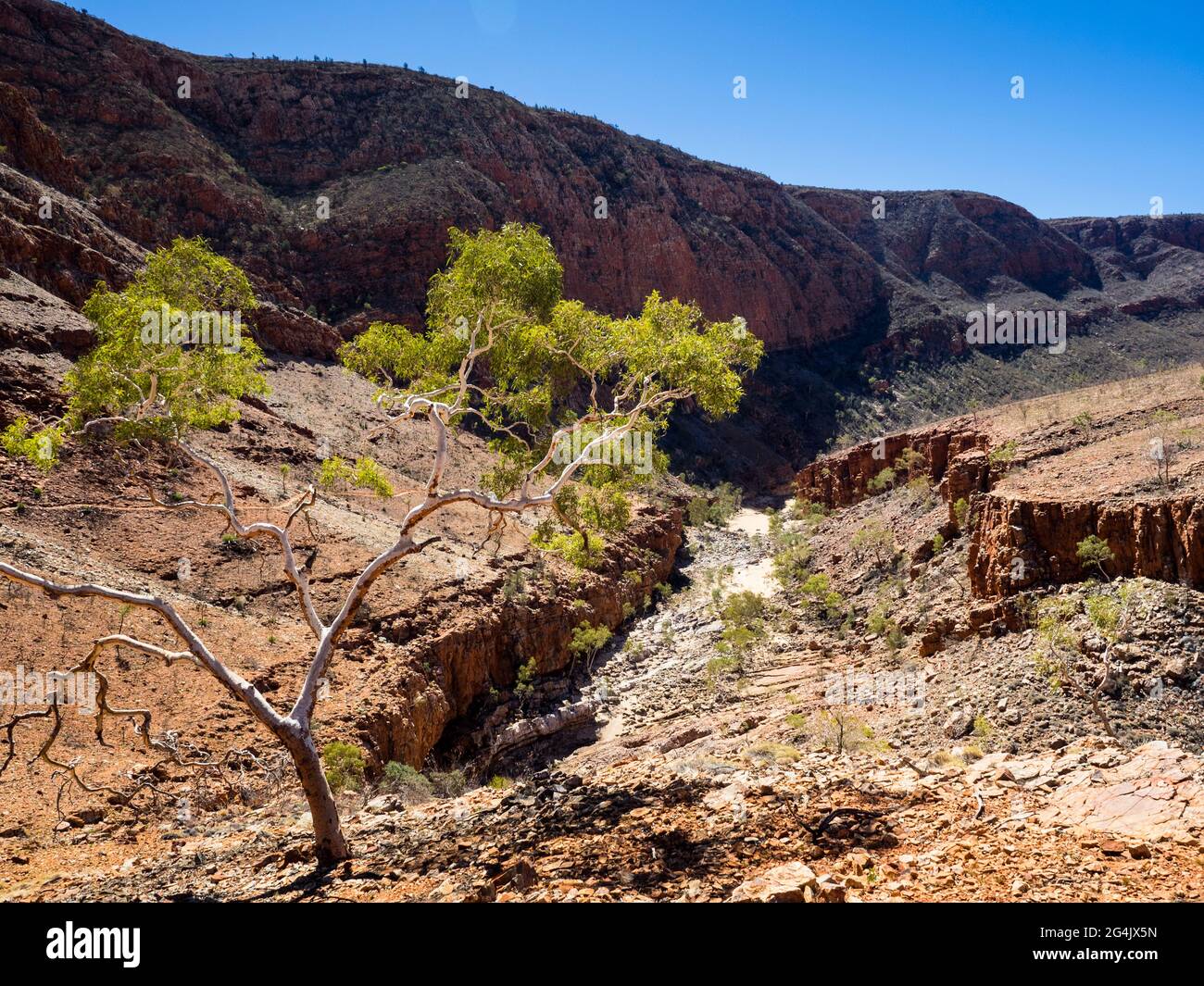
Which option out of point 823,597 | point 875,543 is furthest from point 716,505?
point 823,597

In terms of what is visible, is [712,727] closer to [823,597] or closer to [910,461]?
[823,597]

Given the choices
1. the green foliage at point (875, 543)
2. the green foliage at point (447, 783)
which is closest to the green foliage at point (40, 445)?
the green foliage at point (447, 783)

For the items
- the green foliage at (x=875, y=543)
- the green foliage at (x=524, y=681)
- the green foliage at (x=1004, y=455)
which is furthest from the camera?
the green foliage at (x=875, y=543)

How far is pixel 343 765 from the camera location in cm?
1254

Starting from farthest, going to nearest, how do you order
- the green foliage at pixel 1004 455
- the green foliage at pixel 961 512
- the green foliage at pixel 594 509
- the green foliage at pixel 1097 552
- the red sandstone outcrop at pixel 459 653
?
1. the green foliage at pixel 1004 455
2. the green foliage at pixel 961 512
3. the green foliage at pixel 1097 552
4. the red sandstone outcrop at pixel 459 653
5. the green foliage at pixel 594 509

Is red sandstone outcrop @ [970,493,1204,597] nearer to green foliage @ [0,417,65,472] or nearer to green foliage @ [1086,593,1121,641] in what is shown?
green foliage @ [1086,593,1121,641]

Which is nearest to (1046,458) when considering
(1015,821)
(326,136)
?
(1015,821)

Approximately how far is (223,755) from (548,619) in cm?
1213

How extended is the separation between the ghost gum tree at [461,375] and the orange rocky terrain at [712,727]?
1926 mm

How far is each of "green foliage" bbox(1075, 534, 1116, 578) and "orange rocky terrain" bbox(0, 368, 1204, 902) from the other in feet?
1.31

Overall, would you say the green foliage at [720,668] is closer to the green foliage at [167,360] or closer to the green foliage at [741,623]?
the green foliage at [741,623]

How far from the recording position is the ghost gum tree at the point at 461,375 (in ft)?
26.0

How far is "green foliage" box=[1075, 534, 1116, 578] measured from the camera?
616 inches
